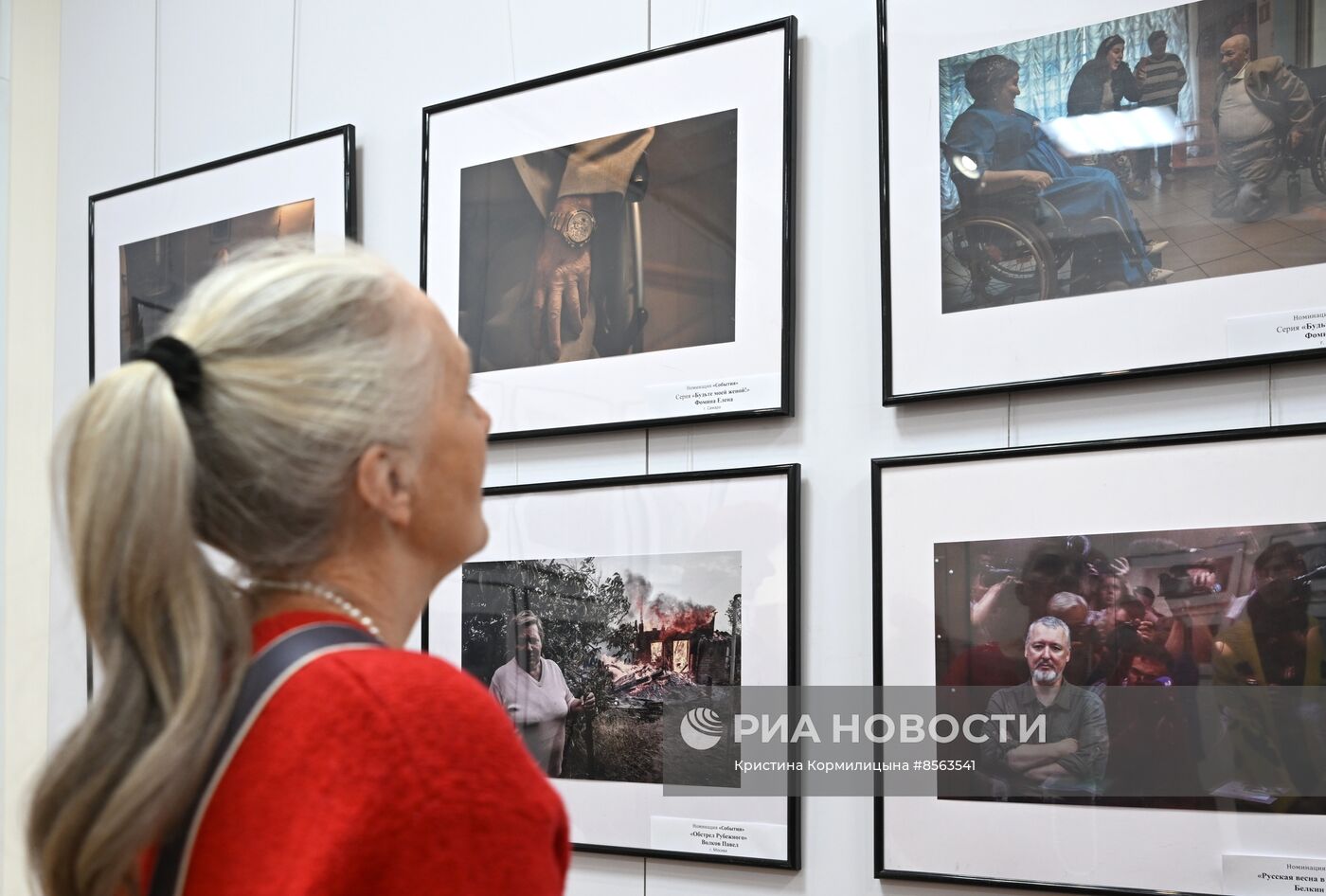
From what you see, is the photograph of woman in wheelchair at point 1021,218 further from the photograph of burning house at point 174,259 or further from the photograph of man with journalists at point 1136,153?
the photograph of burning house at point 174,259

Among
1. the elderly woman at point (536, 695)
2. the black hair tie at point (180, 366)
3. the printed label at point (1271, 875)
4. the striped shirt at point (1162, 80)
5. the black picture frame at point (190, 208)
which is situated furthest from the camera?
the black picture frame at point (190, 208)

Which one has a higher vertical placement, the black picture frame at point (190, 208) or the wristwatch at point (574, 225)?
the black picture frame at point (190, 208)

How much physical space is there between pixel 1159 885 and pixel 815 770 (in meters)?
0.53

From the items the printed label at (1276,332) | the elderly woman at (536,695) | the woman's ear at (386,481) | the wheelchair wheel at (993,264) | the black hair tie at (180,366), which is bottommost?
the elderly woman at (536,695)

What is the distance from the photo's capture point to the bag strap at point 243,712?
87 centimetres

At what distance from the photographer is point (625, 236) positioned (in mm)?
2260

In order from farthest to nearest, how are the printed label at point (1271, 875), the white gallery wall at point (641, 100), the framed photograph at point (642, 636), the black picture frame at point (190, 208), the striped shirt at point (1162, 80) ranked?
the black picture frame at point (190, 208) → the framed photograph at point (642, 636) → the white gallery wall at point (641, 100) → the striped shirt at point (1162, 80) → the printed label at point (1271, 875)

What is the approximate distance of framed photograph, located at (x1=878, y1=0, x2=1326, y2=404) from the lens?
1.73 m

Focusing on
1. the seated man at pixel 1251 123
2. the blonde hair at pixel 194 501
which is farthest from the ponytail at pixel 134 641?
the seated man at pixel 1251 123

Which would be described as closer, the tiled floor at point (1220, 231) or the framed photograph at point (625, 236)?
the tiled floor at point (1220, 231)

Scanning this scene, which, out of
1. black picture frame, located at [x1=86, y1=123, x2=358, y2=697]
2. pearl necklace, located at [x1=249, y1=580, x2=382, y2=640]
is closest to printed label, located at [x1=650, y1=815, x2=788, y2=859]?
pearl necklace, located at [x1=249, y1=580, x2=382, y2=640]

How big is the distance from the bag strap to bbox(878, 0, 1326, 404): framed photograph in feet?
4.10

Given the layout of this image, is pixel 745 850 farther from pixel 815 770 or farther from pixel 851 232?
pixel 851 232

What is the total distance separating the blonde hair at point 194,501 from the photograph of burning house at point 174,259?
184 cm
